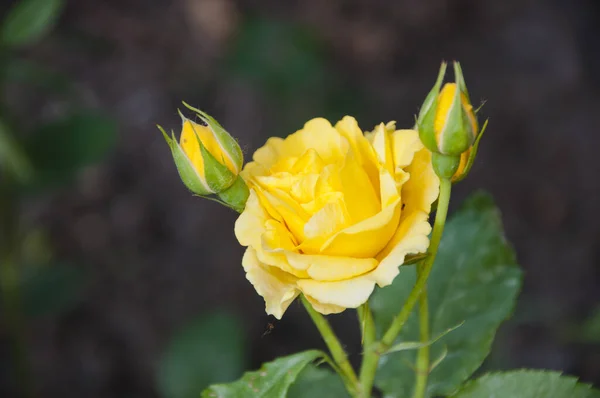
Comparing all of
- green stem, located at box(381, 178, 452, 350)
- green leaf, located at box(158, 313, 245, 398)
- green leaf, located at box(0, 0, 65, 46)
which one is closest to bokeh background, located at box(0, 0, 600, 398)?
green leaf, located at box(158, 313, 245, 398)

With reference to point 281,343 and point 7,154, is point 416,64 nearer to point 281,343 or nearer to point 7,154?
point 281,343

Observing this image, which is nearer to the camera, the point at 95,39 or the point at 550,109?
the point at 95,39

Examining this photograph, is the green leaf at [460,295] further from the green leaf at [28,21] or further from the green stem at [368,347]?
the green leaf at [28,21]

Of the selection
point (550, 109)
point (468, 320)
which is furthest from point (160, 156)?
point (468, 320)

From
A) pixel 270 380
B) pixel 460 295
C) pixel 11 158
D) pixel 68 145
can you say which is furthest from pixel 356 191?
pixel 68 145

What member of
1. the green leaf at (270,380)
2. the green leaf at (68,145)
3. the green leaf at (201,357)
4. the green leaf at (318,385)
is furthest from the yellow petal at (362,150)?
the green leaf at (68,145)

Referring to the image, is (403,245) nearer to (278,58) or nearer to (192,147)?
(192,147)
